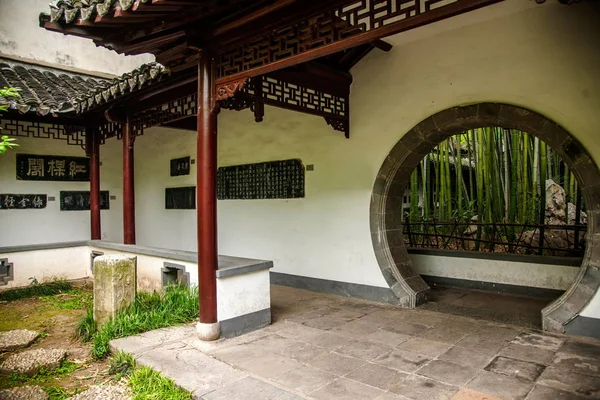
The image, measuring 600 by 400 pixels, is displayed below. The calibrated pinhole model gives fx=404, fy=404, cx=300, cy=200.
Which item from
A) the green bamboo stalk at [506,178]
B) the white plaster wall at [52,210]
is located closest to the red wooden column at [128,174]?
the white plaster wall at [52,210]

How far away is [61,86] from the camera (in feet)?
23.9

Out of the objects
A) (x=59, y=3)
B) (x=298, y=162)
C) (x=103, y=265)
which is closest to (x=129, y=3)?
(x=59, y=3)

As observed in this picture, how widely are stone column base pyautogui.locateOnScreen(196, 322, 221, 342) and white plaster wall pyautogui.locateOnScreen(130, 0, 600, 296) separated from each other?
2.22 metres

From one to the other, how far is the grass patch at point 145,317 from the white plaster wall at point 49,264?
285 cm

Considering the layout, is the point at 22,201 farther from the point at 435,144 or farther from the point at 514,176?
the point at 514,176

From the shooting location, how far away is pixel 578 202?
5715 millimetres

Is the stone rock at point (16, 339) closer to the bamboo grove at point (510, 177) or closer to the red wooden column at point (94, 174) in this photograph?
the red wooden column at point (94, 174)

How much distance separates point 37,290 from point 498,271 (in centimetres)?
677

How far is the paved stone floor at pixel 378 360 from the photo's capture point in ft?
8.88

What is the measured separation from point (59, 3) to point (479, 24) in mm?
4066

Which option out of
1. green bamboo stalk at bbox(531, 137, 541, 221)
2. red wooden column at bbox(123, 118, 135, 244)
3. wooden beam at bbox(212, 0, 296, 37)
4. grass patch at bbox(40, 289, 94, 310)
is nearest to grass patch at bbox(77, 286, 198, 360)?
grass patch at bbox(40, 289, 94, 310)

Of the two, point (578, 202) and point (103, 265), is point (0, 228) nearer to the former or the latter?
point (103, 265)

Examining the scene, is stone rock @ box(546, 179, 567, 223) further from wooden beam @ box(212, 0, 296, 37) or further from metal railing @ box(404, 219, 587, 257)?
wooden beam @ box(212, 0, 296, 37)

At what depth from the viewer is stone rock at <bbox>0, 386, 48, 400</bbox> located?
2.77 m
